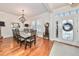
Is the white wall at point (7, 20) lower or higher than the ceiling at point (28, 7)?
lower

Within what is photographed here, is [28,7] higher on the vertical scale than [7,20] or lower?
higher

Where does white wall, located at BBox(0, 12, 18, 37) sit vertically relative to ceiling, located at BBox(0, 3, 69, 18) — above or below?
below

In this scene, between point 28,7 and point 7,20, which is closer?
point 28,7

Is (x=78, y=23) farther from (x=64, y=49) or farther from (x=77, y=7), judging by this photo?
(x=64, y=49)

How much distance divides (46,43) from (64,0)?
2754 mm

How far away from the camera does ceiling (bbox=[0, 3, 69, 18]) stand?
170 inches

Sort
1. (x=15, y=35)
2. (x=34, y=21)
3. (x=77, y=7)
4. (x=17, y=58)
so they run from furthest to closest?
(x=15, y=35), (x=77, y=7), (x=34, y=21), (x=17, y=58)

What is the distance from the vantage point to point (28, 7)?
14.4 ft

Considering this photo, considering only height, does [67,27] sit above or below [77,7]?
below

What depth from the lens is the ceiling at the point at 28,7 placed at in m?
4.33

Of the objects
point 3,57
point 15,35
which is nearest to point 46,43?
point 15,35

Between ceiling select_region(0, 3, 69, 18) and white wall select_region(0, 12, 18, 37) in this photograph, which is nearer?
ceiling select_region(0, 3, 69, 18)

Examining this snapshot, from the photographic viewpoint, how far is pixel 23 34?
5.29 metres

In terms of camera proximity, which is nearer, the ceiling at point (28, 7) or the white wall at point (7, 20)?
the ceiling at point (28, 7)
